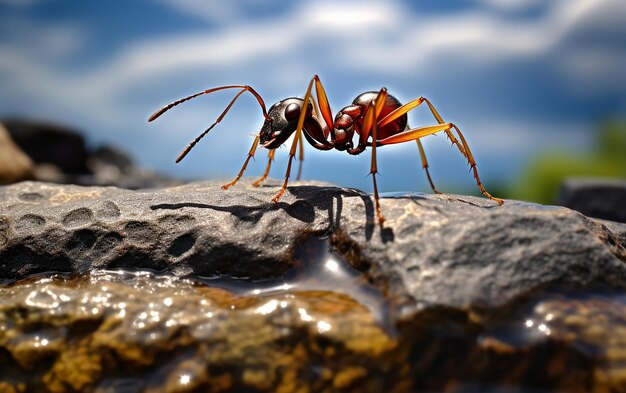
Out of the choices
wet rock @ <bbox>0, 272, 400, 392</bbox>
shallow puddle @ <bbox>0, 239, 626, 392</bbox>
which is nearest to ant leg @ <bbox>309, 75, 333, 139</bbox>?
shallow puddle @ <bbox>0, 239, 626, 392</bbox>

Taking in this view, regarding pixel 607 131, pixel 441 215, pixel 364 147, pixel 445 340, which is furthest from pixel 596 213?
pixel 607 131

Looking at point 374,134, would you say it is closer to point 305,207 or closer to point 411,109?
point 305,207

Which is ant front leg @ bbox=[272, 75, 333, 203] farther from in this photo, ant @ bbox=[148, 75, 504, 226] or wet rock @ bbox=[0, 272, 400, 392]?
wet rock @ bbox=[0, 272, 400, 392]

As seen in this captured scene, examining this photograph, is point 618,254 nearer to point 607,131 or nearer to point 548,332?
point 548,332

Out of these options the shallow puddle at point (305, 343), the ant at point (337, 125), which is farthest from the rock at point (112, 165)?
the shallow puddle at point (305, 343)

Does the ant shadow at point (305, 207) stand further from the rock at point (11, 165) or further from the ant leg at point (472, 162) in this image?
the rock at point (11, 165)

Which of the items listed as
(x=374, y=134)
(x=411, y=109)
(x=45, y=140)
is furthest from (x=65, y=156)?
(x=374, y=134)
